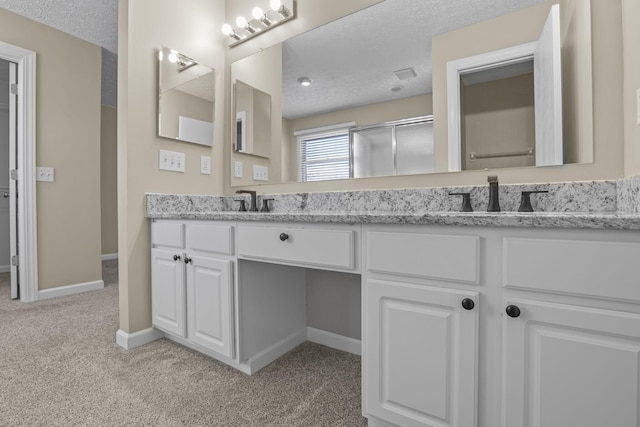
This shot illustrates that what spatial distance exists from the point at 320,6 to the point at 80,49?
269 cm

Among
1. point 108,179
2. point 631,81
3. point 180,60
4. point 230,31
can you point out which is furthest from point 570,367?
point 108,179

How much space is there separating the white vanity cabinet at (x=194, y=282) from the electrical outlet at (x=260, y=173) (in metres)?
0.61

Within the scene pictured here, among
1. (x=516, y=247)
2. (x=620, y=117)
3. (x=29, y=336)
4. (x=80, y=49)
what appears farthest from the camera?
(x=80, y=49)

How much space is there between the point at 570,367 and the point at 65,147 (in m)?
3.87

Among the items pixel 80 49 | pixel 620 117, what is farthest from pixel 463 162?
pixel 80 49

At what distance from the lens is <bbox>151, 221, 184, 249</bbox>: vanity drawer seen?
1709 millimetres

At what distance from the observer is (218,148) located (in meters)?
2.25

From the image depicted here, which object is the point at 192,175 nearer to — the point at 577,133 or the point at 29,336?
the point at 29,336

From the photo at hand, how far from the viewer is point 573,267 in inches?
30.0

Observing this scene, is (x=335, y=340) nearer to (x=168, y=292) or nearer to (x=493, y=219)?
(x=168, y=292)

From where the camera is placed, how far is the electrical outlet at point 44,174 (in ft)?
9.30

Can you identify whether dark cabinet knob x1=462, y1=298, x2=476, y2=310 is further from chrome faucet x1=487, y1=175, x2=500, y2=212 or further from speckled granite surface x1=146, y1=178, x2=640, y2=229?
chrome faucet x1=487, y1=175, x2=500, y2=212

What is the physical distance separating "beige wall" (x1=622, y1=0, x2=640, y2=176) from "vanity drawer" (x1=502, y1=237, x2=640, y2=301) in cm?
47

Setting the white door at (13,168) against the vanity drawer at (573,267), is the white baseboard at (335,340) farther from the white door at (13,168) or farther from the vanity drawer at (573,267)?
the white door at (13,168)
